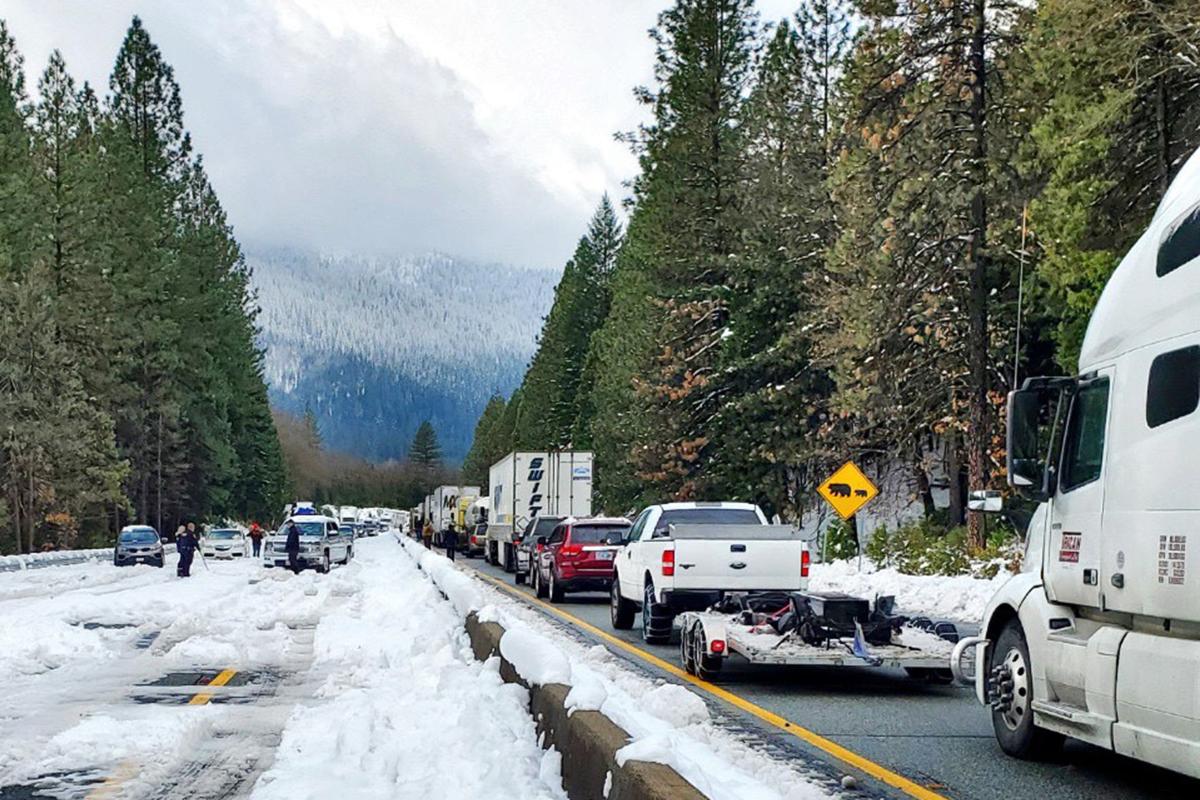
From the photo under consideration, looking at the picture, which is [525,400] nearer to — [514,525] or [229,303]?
[229,303]

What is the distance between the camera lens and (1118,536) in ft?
27.1

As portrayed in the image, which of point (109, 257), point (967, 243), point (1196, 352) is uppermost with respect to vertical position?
point (109, 257)

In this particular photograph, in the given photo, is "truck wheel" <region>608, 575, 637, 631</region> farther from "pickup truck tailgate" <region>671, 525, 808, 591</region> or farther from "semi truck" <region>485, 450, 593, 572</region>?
"semi truck" <region>485, 450, 593, 572</region>

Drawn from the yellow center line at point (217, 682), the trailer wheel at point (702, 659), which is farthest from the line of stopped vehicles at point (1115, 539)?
the yellow center line at point (217, 682)

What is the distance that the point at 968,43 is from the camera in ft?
106

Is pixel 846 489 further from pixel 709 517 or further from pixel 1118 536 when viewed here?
pixel 1118 536

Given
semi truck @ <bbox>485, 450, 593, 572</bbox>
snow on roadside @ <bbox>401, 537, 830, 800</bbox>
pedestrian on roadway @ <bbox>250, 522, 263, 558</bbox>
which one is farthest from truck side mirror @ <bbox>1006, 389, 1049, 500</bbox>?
pedestrian on roadway @ <bbox>250, 522, 263, 558</bbox>

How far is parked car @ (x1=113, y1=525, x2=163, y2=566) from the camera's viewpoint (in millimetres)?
52219

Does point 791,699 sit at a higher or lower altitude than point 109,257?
lower

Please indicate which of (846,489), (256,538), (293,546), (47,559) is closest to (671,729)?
(846,489)

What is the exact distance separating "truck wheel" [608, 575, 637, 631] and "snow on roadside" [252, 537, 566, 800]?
4.84m

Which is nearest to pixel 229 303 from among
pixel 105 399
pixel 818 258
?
pixel 105 399

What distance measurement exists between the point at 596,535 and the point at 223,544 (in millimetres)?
40816

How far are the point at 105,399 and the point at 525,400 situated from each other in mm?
47462
